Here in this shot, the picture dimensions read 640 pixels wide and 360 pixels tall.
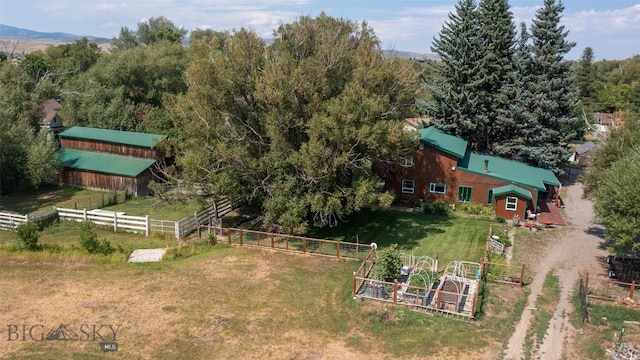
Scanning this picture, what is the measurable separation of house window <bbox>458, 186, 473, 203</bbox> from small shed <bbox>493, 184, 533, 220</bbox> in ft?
5.87

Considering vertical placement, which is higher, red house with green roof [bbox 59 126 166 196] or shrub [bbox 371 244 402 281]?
red house with green roof [bbox 59 126 166 196]

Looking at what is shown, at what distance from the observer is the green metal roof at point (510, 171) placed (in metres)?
31.4

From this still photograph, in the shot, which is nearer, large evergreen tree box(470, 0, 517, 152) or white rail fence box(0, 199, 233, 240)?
white rail fence box(0, 199, 233, 240)

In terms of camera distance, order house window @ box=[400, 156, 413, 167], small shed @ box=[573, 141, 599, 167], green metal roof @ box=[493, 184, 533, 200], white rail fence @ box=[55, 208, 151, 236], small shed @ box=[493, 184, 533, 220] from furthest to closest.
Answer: small shed @ box=[573, 141, 599, 167] → house window @ box=[400, 156, 413, 167] → small shed @ box=[493, 184, 533, 220] → green metal roof @ box=[493, 184, 533, 200] → white rail fence @ box=[55, 208, 151, 236]

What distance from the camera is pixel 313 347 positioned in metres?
15.1

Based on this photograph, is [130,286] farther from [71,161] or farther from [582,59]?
[582,59]

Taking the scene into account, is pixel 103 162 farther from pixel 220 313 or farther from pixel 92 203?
pixel 220 313

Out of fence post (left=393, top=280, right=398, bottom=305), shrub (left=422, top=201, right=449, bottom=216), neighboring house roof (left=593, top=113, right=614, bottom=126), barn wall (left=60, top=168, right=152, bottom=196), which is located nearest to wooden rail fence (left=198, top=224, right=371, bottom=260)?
fence post (left=393, top=280, right=398, bottom=305)

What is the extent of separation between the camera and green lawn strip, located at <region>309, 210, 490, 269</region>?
24.4m

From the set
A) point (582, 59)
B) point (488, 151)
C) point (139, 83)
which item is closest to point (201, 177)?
point (488, 151)

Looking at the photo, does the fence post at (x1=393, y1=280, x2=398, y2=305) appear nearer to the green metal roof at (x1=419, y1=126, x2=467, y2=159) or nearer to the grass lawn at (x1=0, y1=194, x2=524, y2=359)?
the grass lawn at (x1=0, y1=194, x2=524, y2=359)

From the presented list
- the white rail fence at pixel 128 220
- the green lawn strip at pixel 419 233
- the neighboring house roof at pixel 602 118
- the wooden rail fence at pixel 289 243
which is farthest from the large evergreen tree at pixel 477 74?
the neighboring house roof at pixel 602 118

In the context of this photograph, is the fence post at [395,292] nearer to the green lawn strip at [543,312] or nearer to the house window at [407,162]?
the green lawn strip at [543,312]

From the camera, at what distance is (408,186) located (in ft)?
109
